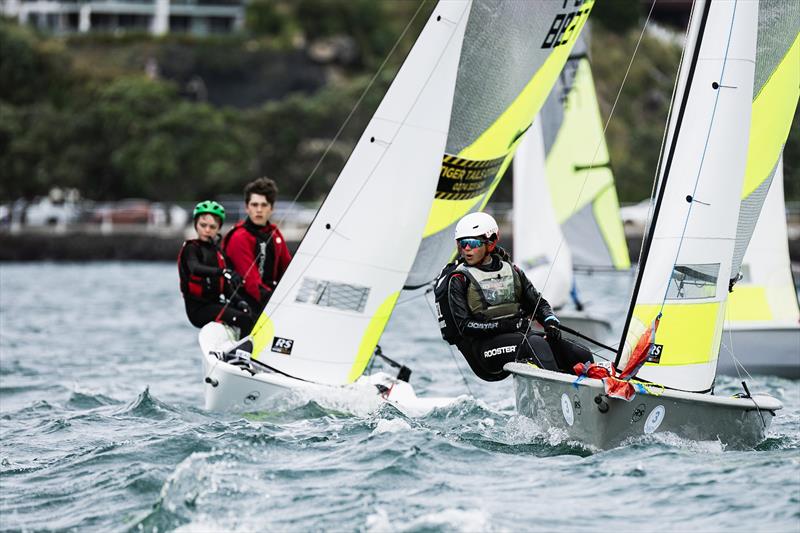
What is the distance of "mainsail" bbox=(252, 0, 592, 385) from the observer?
9.11 metres

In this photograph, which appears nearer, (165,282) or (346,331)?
(346,331)

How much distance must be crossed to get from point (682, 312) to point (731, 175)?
0.79 meters

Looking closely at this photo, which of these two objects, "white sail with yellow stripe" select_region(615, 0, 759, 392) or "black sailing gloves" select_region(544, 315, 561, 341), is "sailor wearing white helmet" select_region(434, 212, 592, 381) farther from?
"white sail with yellow stripe" select_region(615, 0, 759, 392)

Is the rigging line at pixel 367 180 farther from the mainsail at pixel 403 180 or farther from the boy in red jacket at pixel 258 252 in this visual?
the boy in red jacket at pixel 258 252

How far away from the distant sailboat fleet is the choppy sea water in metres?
0.27

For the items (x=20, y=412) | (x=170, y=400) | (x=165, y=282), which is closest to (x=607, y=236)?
(x=170, y=400)

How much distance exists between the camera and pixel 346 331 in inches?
359

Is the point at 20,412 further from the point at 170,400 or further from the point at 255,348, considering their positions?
the point at 255,348

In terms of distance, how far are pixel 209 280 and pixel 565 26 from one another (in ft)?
10.3

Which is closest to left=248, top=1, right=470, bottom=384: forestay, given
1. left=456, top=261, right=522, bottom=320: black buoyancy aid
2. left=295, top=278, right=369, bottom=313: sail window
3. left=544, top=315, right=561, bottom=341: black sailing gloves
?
left=295, top=278, right=369, bottom=313: sail window

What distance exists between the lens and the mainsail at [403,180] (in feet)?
29.9

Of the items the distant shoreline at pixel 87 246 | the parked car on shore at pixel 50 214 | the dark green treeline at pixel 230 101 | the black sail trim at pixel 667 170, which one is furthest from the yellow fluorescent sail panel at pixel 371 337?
the parked car on shore at pixel 50 214

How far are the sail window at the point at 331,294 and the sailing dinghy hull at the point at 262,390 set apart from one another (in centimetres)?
52

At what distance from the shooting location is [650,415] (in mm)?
7078
